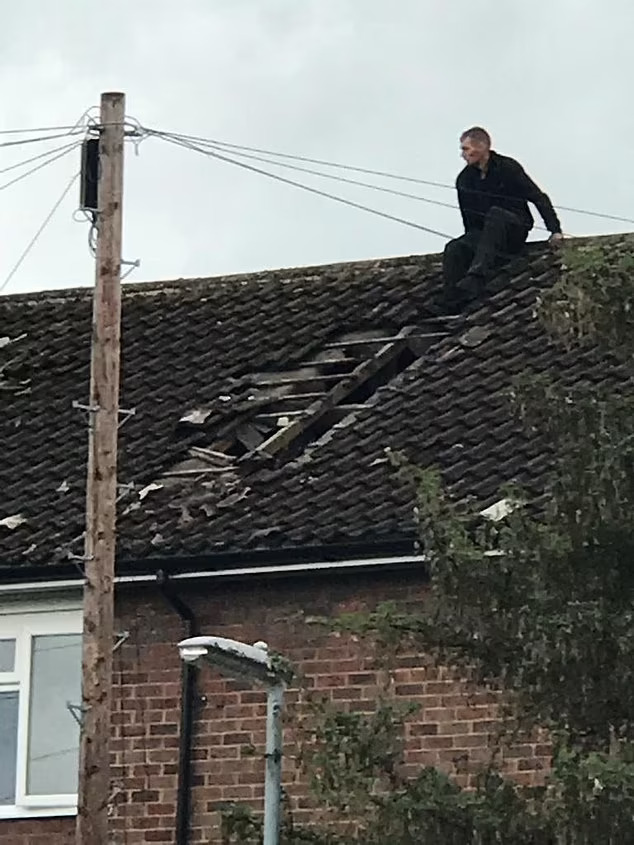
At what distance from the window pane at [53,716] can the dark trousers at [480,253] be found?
5562 mm

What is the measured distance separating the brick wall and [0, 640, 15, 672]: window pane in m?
0.92

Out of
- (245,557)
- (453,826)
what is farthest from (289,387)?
(453,826)

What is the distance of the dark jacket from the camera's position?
24453 millimetres

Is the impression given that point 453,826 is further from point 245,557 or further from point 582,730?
point 245,557

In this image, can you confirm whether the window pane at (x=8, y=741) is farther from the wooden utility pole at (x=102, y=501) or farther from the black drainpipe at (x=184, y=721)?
the wooden utility pole at (x=102, y=501)

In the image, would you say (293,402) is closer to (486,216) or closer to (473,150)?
(486,216)

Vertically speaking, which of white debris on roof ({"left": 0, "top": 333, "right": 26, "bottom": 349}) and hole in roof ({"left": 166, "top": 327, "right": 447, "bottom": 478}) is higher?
white debris on roof ({"left": 0, "top": 333, "right": 26, "bottom": 349})

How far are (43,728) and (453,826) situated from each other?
757cm

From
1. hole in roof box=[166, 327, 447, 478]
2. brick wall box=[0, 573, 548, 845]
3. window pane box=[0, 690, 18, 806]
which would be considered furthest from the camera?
hole in roof box=[166, 327, 447, 478]

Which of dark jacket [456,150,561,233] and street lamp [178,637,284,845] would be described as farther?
dark jacket [456,150,561,233]

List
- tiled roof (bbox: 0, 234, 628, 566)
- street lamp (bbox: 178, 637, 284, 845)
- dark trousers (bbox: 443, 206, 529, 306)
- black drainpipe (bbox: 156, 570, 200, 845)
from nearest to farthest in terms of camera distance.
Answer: street lamp (bbox: 178, 637, 284, 845) → black drainpipe (bbox: 156, 570, 200, 845) → tiled roof (bbox: 0, 234, 628, 566) → dark trousers (bbox: 443, 206, 529, 306)

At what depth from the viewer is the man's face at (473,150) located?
24469 millimetres

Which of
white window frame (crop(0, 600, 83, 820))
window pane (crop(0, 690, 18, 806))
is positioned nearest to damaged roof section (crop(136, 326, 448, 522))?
white window frame (crop(0, 600, 83, 820))

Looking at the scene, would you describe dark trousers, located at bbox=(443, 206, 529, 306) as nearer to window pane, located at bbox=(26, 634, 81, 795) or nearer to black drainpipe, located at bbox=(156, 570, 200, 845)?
black drainpipe, located at bbox=(156, 570, 200, 845)
